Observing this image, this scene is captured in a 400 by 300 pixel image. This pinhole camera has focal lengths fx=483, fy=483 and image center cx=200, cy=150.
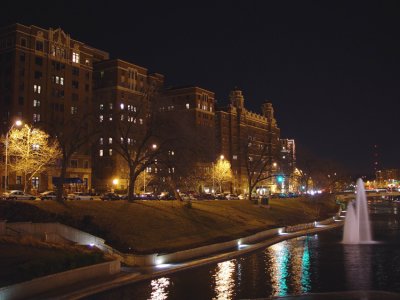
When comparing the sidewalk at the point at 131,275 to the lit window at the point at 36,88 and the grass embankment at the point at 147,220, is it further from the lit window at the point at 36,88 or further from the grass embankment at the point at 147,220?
the lit window at the point at 36,88

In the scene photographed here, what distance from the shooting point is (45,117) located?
388 feet

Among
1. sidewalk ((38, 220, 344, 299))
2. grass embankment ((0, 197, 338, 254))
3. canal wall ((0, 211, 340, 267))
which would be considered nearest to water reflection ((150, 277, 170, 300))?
sidewalk ((38, 220, 344, 299))

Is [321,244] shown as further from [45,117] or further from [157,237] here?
[45,117]

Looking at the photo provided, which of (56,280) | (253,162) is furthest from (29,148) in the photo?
(56,280)

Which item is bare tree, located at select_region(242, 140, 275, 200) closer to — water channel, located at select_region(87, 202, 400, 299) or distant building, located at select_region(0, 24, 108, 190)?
distant building, located at select_region(0, 24, 108, 190)

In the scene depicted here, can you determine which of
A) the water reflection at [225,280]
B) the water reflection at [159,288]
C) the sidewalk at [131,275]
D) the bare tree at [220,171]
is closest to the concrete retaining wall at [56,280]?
the sidewalk at [131,275]

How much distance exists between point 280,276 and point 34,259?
15601 millimetres

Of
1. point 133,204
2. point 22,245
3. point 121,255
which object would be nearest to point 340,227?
point 133,204

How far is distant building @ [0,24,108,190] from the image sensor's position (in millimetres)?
113500

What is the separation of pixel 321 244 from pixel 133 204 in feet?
68.2

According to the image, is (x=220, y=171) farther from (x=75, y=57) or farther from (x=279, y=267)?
(x=279, y=267)

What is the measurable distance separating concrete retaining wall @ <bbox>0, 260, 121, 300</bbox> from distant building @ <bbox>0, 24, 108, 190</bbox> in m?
83.2

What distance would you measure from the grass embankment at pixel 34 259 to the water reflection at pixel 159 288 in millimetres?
3899

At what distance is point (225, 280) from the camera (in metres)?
30.1
